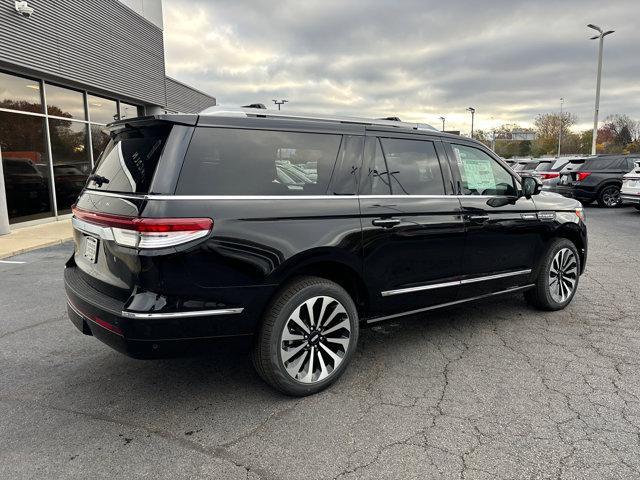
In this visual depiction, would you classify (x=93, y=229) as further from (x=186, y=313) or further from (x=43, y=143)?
(x=43, y=143)

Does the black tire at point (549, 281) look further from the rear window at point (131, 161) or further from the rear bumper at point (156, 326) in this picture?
the rear window at point (131, 161)

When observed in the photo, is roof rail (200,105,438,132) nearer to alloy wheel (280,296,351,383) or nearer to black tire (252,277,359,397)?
black tire (252,277,359,397)

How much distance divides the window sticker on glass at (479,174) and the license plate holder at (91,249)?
9.72 feet

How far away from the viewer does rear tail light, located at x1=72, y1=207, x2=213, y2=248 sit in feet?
8.49

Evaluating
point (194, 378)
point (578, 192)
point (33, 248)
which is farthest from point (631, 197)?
point (33, 248)

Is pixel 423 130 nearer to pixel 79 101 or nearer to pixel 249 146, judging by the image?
pixel 249 146

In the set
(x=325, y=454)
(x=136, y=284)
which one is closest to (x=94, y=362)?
(x=136, y=284)

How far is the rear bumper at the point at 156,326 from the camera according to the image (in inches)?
104

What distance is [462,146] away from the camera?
Answer: 419 cm

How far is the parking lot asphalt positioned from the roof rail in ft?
4.96

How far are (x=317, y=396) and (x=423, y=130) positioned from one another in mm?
2274

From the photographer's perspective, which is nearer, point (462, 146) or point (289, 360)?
point (289, 360)

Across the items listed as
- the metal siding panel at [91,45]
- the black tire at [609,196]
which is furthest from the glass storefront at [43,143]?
the black tire at [609,196]

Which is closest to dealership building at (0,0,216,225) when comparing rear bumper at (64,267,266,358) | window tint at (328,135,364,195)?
rear bumper at (64,267,266,358)
